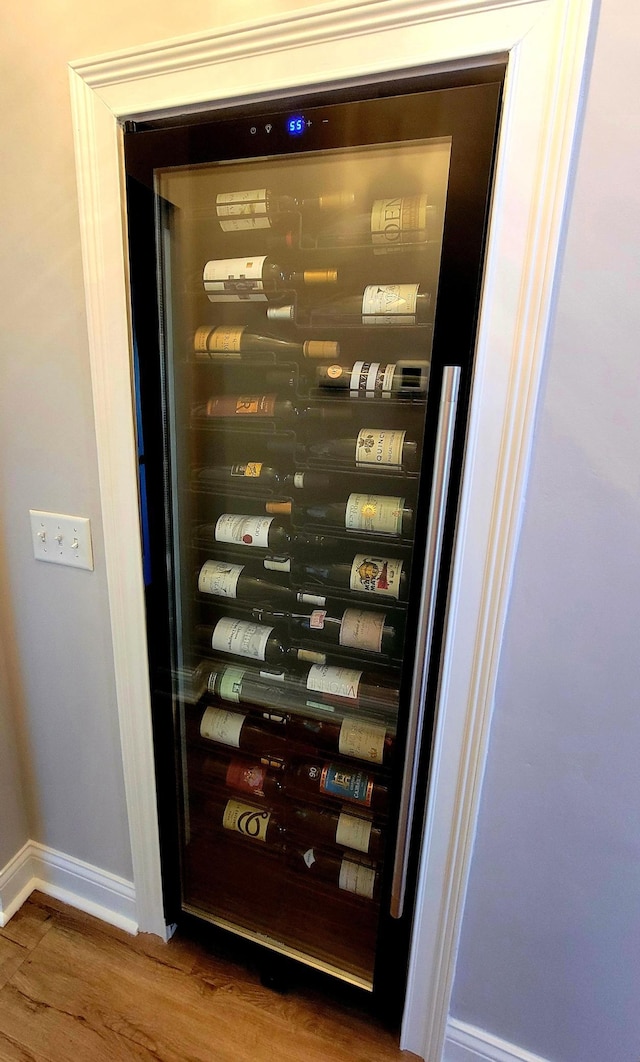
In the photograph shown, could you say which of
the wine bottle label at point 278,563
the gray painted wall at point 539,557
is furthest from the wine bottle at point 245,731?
the wine bottle label at point 278,563

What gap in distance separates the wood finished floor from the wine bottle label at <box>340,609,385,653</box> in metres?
0.90

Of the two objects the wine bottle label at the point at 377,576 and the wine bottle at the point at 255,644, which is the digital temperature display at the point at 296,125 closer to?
the wine bottle label at the point at 377,576

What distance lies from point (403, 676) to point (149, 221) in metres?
0.92


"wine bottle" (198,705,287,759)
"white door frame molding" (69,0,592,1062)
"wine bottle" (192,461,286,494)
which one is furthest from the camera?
"wine bottle" (198,705,287,759)

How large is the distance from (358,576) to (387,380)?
0.38 m

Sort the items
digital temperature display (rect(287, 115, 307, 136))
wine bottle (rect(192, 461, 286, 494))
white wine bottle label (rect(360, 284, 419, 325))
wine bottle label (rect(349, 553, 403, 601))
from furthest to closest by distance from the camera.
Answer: wine bottle (rect(192, 461, 286, 494)) < wine bottle label (rect(349, 553, 403, 601)) < white wine bottle label (rect(360, 284, 419, 325)) < digital temperature display (rect(287, 115, 307, 136))

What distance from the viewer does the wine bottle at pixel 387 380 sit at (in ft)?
3.18

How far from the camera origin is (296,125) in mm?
830

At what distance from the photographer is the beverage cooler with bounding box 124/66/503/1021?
0.84 metres

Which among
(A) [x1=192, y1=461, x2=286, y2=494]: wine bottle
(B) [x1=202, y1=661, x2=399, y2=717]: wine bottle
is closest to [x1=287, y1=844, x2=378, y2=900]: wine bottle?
(B) [x1=202, y1=661, x2=399, y2=717]: wine bottle

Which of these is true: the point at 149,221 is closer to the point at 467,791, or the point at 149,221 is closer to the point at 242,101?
the point at 242,101

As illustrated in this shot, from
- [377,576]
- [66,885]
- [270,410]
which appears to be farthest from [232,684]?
[66,885]

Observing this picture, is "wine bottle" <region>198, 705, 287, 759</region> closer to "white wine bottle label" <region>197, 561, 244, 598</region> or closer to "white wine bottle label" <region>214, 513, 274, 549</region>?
"white wine bottle label" <region>197, 561, 244, 598</region>

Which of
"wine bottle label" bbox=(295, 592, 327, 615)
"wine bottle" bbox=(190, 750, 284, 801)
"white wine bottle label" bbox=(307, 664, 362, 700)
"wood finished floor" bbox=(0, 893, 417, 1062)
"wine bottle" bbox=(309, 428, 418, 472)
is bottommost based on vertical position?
"wood finished floor" bbox=(0, 893, 417, 1062)
